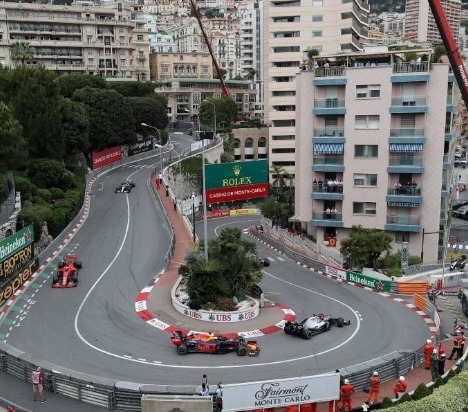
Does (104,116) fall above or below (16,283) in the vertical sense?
above

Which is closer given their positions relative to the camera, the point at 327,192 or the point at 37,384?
the point at 37,384

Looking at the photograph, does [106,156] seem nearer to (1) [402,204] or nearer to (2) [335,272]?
(1) [402,204]

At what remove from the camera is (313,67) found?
52.1 metres

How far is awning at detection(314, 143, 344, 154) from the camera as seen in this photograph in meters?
51.4

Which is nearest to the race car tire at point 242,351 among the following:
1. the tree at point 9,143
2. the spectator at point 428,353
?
the spectator at point 428,353

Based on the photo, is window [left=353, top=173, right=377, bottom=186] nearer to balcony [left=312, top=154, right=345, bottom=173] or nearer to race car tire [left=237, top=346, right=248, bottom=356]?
balcony [left=312, top=154, right=345, bottom=173]

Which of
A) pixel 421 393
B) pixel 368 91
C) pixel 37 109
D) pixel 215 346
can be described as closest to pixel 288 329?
pixel 215 346

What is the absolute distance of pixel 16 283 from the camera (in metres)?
37.8

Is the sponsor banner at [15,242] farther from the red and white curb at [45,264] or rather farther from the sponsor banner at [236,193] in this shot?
the sponsor banner at [236,193]

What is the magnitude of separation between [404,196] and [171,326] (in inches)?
1041

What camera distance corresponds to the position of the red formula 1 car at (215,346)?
2866cm

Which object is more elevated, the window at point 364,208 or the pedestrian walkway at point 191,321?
the window at point 364,208

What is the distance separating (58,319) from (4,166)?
61.7 feet

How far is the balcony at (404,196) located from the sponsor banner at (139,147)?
53.1 meters
